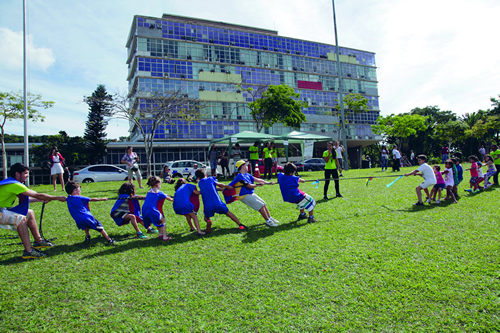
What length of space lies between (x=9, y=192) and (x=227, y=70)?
43.0 meters

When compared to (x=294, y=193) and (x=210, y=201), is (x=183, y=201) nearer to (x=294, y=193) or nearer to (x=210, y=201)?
(x=210, y=201)

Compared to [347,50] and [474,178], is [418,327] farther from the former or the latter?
[347,50]

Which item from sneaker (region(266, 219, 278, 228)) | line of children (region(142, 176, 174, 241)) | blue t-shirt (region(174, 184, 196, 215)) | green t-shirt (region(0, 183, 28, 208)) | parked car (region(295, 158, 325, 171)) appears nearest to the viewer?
green t-shirt (region(0, 183, 28, 208))

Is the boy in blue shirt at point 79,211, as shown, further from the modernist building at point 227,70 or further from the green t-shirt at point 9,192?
the modernist building at point 227,70

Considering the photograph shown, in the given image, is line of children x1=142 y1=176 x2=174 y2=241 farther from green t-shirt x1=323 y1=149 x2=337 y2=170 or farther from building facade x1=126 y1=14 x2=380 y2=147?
building facade x1=126 y1=14 x2=380 y2=147

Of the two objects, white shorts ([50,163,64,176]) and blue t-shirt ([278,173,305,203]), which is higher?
white shorts ([50,163,64,176])

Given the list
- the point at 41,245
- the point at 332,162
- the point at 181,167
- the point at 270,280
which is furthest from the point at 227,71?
the point at 270,280

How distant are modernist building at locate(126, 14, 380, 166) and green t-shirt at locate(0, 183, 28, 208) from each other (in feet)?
103

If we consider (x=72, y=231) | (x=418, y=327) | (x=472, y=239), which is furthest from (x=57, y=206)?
(x=472, y=239)

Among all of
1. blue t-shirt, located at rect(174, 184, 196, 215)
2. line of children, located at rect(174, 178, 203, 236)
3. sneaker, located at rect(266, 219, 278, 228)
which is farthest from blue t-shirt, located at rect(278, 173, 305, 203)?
blue t-shirt, located at rect(174, 184, 196, 215)

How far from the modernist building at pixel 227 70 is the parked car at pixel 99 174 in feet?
56.5

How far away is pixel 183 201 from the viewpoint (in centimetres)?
586

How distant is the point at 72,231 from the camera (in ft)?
20.6

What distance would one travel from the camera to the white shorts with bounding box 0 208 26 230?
15.3ft
